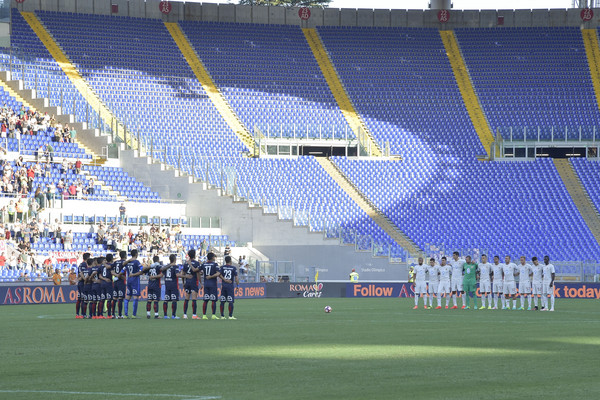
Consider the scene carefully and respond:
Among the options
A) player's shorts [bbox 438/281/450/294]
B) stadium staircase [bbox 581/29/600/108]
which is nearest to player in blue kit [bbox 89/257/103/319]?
player's shorts [bbox 438/281/450/294]

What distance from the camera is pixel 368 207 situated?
55.1 m

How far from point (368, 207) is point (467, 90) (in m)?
13.9

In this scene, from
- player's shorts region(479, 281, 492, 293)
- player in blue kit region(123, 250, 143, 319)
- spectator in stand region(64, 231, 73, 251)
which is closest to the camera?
player in blue kit region(123, 250, 143, 319)

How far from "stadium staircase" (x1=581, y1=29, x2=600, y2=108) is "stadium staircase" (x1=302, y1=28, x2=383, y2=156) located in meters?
14.3

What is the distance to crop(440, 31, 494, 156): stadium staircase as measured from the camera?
61.9 meters

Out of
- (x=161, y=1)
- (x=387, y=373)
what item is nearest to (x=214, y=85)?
(x=161, y=1)

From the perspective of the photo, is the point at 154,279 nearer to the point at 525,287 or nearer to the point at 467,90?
the point at 525,287

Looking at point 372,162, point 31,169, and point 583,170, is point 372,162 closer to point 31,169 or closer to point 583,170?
point 583,170

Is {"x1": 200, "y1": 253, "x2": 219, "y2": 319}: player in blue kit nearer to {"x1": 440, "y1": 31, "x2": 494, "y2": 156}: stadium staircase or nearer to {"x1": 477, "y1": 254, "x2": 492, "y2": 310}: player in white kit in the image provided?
{"x1": 477, "y1": 254, "x2": 492, "y2": 310}: player in white kit

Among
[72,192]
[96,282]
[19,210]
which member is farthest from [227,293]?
[72,192]

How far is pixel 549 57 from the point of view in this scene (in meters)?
67.1

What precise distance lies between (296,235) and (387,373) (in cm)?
3797

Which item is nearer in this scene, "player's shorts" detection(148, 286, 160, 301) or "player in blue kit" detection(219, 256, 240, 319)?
"player in blue kit" detection(219, 256, 240, 319)

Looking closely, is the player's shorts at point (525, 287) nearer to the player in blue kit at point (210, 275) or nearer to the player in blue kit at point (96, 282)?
the player in blue kit at point (210, 275)
